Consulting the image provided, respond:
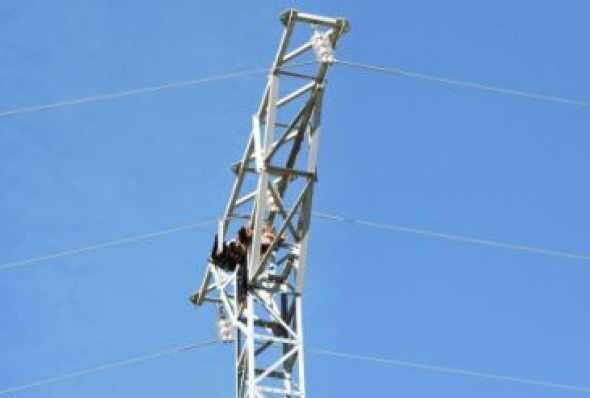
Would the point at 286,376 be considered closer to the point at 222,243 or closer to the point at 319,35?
the point at 222,243

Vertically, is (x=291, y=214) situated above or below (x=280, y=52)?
below

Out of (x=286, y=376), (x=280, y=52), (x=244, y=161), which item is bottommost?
(x=286, y=376)

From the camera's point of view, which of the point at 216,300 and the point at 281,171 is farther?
the point at 216,300

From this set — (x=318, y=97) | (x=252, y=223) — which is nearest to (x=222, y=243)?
(x=252, y=223)

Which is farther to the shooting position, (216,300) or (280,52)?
(216,300)

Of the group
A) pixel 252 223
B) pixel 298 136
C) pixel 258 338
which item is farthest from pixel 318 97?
pixel 258 338

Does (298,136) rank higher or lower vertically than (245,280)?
higher

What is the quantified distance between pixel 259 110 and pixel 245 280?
8.83 feet

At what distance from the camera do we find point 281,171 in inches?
957

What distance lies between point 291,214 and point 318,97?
1.84 metres

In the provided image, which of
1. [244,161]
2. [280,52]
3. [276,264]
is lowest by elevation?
[276,264]

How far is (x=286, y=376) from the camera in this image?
77.2 ft

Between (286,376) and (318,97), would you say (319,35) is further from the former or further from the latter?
(286,376)

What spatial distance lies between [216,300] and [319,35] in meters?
4.86
